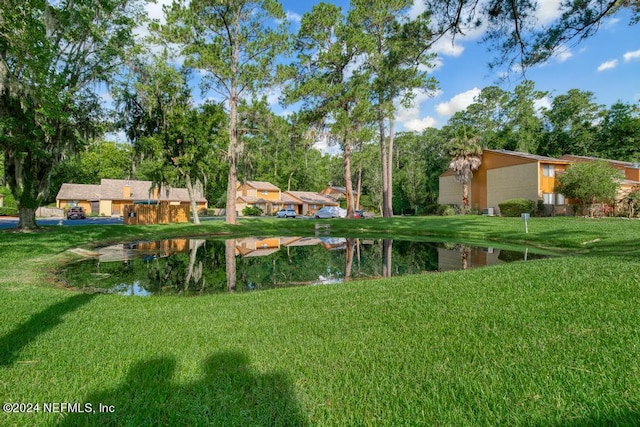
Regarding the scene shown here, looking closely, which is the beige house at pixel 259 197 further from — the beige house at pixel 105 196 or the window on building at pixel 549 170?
the window on building at pixel 549 170

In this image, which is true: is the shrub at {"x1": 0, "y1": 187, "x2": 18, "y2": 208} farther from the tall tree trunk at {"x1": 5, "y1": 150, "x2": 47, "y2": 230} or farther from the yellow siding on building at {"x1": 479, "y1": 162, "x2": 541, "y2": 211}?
the yellow siding on building at {"x1": 479, "y1": 162, "x2": 541, "y2": 211}

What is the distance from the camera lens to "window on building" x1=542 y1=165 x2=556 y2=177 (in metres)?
29.4

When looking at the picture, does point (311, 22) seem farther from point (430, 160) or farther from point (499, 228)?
point (430, 160)

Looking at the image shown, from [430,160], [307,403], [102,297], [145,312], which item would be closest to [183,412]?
[307,403]

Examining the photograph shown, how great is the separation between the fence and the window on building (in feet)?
101

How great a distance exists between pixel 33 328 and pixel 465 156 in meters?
35.6

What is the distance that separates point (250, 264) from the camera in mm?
11281

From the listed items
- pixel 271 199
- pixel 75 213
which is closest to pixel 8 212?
pixel 75 213

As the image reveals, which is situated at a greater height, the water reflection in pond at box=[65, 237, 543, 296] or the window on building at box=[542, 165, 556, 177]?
the window on building at box=[542, 165, 556, 177]

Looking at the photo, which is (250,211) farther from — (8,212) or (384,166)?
(8,212)

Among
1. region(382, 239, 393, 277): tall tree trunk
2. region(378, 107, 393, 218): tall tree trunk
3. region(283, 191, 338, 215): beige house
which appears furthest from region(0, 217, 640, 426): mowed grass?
region(283, 191, 338, 215): beige house

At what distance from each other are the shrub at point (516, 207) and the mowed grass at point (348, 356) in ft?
84.5

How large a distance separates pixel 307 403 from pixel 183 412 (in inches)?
34.2

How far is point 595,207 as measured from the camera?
2655 centimetres
